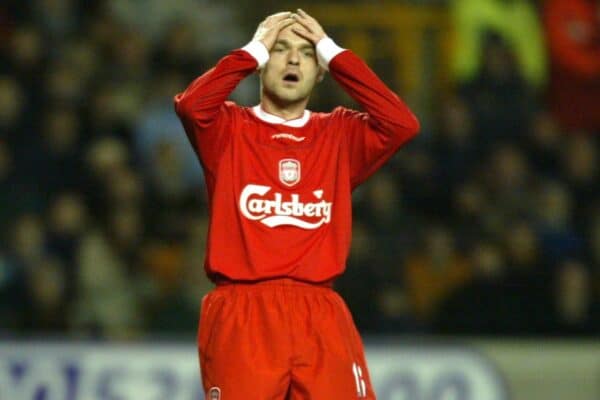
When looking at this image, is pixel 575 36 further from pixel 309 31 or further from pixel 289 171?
pixel 289 171

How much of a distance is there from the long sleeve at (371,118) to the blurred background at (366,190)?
8.47ft

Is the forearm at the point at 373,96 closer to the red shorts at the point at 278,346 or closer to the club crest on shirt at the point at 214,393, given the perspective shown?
the red shorts at the point at 278,346

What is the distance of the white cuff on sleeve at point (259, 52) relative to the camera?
4801 millimetres

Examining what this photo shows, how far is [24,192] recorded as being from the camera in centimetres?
827

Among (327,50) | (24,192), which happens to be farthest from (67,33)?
(327,50)

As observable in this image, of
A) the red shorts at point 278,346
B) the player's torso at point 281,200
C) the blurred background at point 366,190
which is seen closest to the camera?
the red shorts at point 278,346

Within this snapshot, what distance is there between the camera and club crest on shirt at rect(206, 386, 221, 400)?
15.1 feet

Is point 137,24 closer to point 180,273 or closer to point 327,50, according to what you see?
point 180,273

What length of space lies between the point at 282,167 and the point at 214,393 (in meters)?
0.74

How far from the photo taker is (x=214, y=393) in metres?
4.63

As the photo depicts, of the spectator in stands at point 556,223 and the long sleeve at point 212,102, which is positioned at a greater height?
the long sleeve at point 212,102

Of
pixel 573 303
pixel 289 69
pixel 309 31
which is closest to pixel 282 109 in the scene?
pixel 289 69

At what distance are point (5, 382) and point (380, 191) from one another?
2.47 metres

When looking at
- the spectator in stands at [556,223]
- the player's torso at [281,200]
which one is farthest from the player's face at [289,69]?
the spectator in stands at [556,223]
